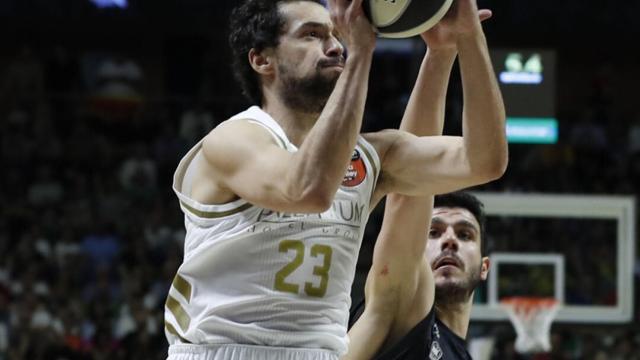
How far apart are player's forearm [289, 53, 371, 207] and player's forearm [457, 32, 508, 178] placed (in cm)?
35

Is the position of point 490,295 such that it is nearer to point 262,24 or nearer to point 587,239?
point 587,239

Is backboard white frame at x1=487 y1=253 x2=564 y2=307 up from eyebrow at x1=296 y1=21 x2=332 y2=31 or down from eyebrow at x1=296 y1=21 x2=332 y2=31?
down

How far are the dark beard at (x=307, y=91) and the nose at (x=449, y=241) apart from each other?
1474 millimetres

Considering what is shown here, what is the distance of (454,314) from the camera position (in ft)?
15.6

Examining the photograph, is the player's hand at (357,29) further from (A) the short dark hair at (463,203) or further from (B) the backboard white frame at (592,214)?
(B) the backboard white frame at (592,214)

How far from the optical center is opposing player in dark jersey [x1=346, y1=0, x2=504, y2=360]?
3.75 metres

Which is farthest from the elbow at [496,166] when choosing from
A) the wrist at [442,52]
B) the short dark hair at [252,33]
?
the short dark hair at [252,33]

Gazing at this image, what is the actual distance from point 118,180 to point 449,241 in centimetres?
938

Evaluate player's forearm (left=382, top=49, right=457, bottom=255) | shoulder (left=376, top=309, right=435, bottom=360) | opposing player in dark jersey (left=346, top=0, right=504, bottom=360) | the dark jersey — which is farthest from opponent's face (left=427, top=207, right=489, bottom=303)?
player's forearm (left=382, top=49, right=457, bottom=255)

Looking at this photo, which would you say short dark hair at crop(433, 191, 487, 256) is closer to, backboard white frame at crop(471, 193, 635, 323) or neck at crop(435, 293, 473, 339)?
neck at crop(435, 293, 473, 339)

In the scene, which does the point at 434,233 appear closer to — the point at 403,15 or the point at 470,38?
the point at 470,38

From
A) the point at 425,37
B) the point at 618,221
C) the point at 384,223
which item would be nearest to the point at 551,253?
the point at 618,221

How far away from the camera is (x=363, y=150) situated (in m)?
3.47

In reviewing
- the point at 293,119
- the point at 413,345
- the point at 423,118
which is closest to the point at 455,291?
the point at 413,345
